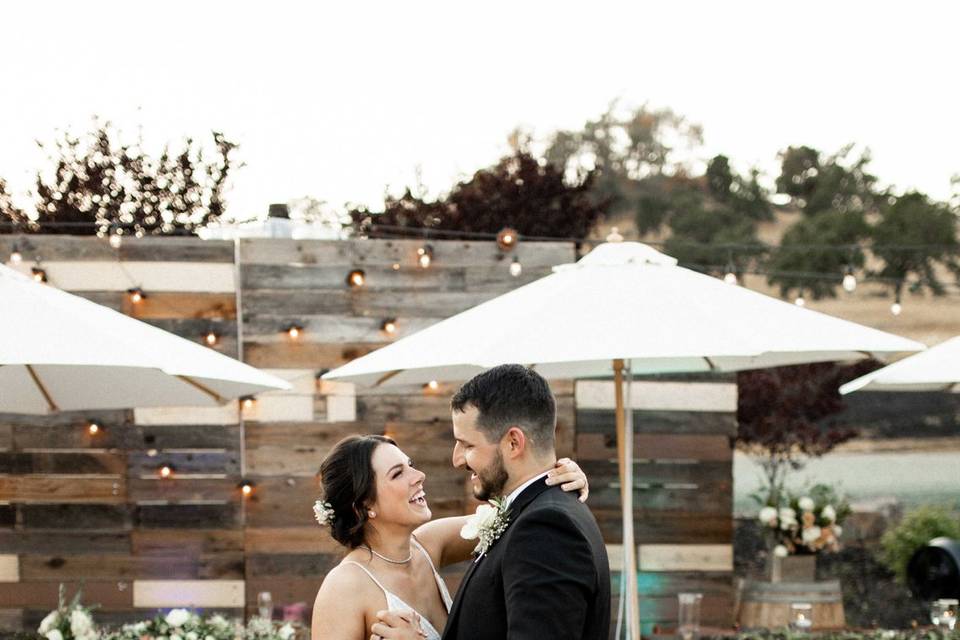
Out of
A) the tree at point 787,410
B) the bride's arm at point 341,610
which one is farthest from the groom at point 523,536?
the tree at point 787,410

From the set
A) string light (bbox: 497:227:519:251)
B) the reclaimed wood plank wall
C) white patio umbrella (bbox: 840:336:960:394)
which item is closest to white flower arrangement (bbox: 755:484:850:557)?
the reclaimed wood plank wall

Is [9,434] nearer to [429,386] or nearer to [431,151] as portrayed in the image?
[429,386]

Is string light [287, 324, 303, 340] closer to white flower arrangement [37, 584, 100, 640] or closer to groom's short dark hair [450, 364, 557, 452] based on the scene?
white flower arrangement [37, 584, 100, 640]

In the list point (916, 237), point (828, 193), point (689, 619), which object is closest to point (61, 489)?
point (689, 619)

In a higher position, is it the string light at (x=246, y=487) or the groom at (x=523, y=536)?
the groom at (x=523, y=536)

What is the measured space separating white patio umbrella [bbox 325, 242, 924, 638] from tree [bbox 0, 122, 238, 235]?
14.7 feet

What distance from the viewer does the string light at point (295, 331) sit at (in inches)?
287

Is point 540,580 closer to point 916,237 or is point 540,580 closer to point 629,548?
point 629,548

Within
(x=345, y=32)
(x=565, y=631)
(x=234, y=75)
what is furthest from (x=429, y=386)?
(x=345, y=32)

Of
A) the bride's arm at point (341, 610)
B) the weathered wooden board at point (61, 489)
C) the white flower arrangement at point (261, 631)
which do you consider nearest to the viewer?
the bride's arm at point (341, 610)

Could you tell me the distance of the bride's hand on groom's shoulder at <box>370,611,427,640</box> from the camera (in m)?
2.91

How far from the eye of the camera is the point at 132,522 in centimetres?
720

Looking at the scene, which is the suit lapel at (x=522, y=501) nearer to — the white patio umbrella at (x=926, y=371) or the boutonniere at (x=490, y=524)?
the boutonniere at (x=490, y=524)

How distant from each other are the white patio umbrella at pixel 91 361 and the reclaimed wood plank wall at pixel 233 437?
198 centimetres
